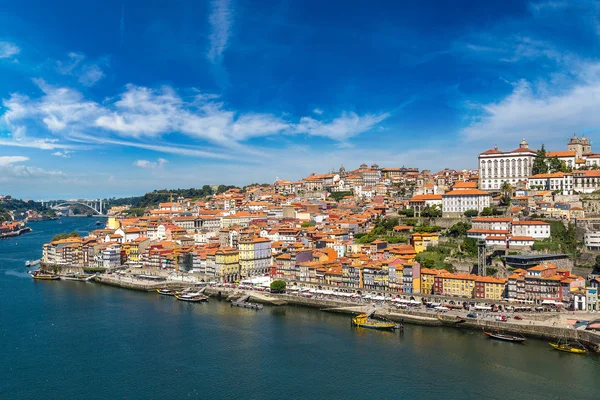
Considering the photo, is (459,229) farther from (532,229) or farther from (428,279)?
(428,279)

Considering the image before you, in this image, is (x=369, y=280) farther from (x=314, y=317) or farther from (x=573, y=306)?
(x=573, y=306)

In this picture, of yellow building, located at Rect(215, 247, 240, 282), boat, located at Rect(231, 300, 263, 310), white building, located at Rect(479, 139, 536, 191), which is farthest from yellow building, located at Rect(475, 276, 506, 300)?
white building, located at Rect(479, 139, 536, 191)

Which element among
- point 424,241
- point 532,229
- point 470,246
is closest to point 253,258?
point 424,241

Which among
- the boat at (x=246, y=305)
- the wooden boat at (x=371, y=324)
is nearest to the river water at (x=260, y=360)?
the wooden boat at (x=371, y=324)

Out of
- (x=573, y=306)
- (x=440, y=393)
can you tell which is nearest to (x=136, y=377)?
(x=440, y=393)

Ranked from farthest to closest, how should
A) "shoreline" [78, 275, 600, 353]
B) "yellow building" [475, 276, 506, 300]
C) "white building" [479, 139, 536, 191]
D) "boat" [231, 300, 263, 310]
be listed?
1. "white building" [479, 139, 536, 191]
2. "boat" [231, 300, 263, 310]
3. "yellow building" [475, 276, 506, 300]
4. "shoreline" [78, 275, 600, 353]

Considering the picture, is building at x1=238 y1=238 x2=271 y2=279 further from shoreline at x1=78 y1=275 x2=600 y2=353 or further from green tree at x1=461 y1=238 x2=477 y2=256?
green tree at x1=461 y1=238 x2=477 y2=256
